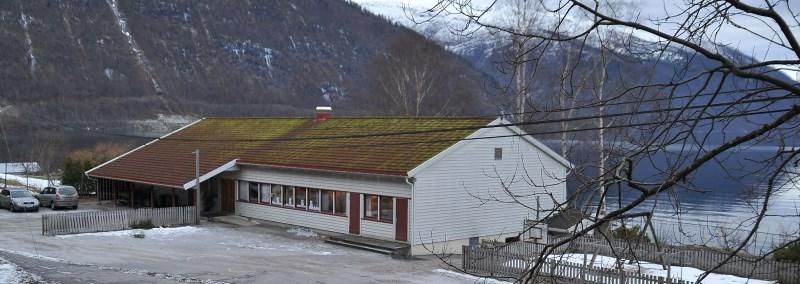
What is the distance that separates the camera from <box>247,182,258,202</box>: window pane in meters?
33.1

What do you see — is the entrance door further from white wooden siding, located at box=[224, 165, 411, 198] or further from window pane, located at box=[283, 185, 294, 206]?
window pane, located at box=[283, 185, 294, 206]

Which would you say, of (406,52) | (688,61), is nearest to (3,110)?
(406,52)

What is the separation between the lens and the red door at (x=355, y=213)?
2798 centimetres

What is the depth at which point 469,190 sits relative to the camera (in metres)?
27.8

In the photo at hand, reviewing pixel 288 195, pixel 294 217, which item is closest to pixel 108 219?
pixel 288 195

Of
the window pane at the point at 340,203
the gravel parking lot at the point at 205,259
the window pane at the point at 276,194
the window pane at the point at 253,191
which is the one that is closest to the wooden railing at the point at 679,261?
the gravel parking lot at the point at 205,259

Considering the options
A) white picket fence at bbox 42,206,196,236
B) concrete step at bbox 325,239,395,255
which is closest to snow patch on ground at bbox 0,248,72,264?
white picket fence at bbox 42,206,196,236

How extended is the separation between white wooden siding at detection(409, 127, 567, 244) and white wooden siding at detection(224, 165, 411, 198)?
1027 mm

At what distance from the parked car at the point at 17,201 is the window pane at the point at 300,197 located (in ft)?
50.0

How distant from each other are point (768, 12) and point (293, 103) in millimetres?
181781

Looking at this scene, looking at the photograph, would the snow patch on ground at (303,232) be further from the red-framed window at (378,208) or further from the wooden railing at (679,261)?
the wooden railing at (679,261)

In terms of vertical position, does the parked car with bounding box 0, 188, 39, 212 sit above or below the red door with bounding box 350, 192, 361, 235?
below

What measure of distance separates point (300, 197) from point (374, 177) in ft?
15.8

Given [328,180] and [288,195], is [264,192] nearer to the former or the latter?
[288,195]
